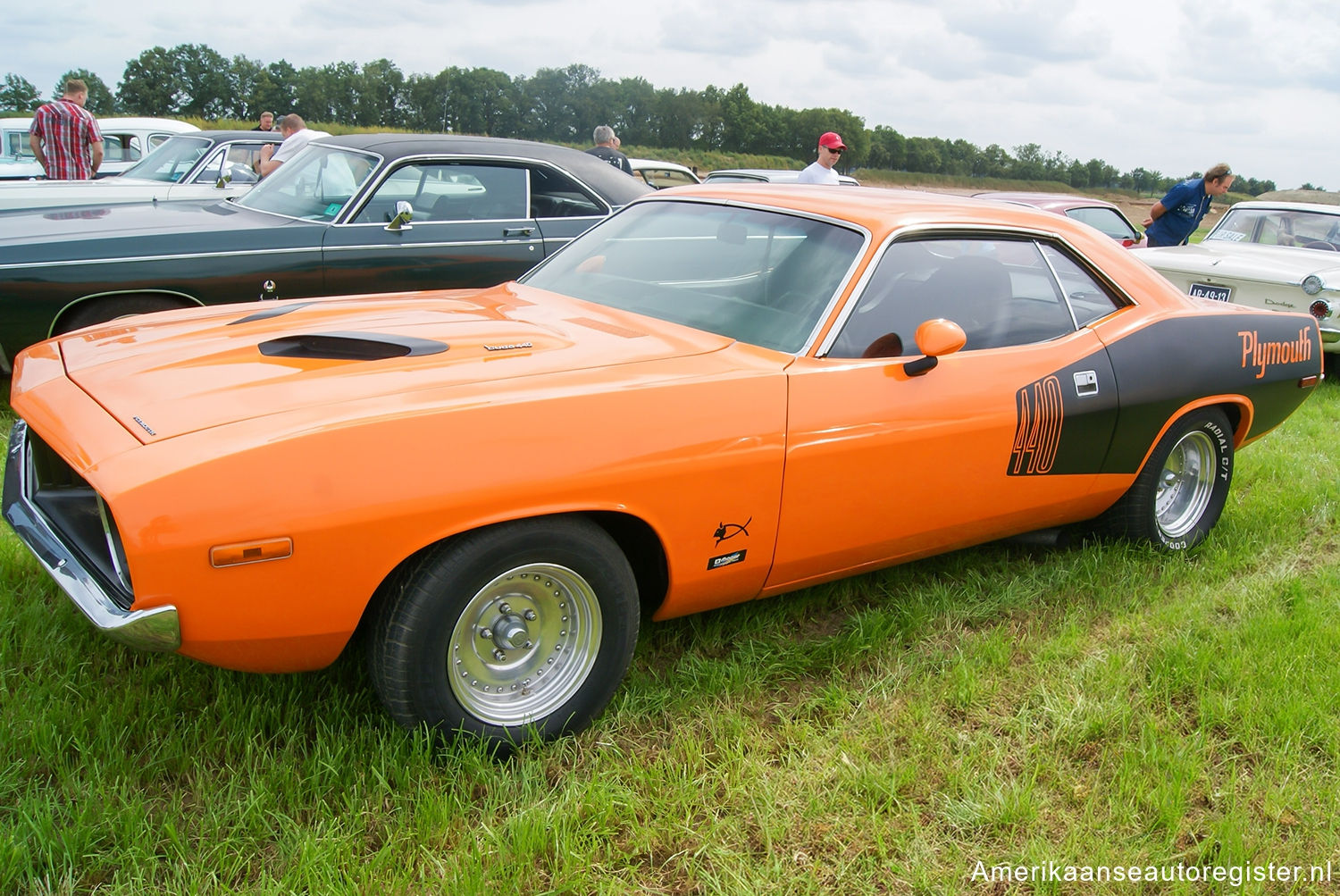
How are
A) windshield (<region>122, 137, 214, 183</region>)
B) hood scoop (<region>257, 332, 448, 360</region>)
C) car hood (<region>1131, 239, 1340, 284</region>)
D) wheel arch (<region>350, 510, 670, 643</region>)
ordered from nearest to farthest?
wheel arch (<region>350, 510, 670, 643</region>) < hood scoop (<region>257, 332, 448, 360</region>) < car hood (<region>1131, 239, 1340, 284</region>) < windshield (<region>122, 137, 214, 183</region>)

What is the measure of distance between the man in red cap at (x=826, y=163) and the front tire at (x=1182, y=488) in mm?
3998

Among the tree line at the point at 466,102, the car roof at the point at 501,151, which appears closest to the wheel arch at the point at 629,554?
the car roof at the point at 501,151

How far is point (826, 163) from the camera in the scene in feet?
24.6

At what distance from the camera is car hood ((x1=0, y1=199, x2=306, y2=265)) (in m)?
4.50

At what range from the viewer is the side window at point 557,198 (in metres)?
5.92

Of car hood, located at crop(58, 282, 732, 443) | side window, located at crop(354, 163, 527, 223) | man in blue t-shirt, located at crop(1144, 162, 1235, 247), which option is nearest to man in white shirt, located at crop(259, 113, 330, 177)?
side window, located at crop(354, 163, 527, 223)

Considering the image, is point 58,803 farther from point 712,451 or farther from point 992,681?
point 992,681

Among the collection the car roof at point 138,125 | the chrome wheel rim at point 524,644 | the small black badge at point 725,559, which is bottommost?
the chrome wheel rim at point 524,644

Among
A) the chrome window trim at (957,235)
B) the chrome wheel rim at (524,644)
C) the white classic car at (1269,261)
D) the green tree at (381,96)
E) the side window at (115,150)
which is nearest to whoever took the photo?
the chrome wheel rim at (524,644)

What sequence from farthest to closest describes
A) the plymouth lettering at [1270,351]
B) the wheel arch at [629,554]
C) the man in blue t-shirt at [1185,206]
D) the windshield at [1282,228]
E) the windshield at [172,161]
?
1. the windshield at [172,161]
2. the man in blue t-shirt at [1185,206]
3. the windshield at [1282,228]
4. the plymouth lettering at [1270,351]
5. the wheel arch at [629,554]

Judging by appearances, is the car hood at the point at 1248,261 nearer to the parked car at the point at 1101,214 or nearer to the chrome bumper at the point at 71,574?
the parked car at the point at 1101,214

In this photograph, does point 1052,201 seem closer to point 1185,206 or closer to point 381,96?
point 1185,206

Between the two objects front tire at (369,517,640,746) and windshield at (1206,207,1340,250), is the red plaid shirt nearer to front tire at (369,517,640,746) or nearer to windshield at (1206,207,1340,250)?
front tire at (369,517,640,746)

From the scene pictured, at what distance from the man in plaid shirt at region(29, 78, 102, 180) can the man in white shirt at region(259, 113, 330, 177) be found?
2.04 metres
